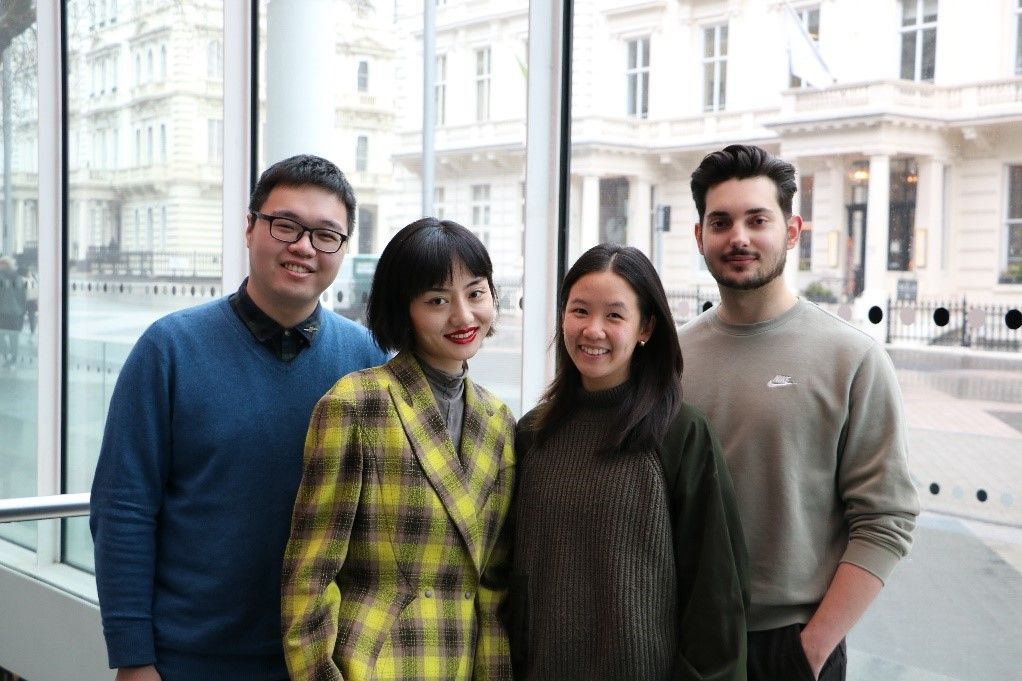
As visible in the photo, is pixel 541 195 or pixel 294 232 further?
pixel 541 195

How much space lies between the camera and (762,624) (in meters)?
2.18

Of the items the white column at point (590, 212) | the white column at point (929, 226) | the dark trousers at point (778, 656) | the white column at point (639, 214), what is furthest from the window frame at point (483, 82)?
the dark trousers at point (778, 656)

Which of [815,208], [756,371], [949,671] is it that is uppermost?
[815,208]

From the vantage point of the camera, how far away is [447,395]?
215cm

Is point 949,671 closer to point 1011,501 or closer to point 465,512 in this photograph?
point 1011,501

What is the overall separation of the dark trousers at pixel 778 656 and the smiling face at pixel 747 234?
0.69 m

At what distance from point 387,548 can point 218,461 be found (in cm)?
41

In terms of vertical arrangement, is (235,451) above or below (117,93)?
below

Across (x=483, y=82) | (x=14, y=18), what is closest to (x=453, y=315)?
(x=483, y=82)

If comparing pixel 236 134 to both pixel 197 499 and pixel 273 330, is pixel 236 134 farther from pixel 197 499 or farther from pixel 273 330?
pixel 197 499

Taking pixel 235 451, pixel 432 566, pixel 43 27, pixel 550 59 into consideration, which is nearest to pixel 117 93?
pixel 43 27

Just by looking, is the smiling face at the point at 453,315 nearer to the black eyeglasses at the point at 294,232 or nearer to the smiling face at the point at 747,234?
the black eyeglasses at the point at 294,232

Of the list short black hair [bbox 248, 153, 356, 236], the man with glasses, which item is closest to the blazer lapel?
the man with glasses

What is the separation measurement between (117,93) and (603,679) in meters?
4.69
